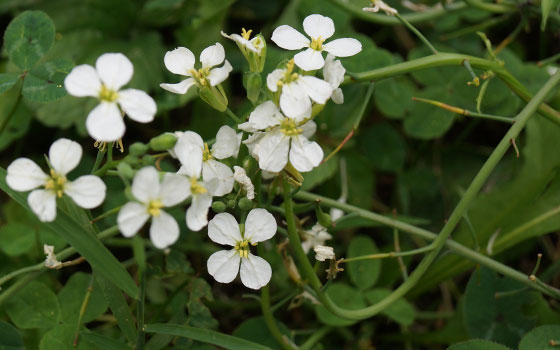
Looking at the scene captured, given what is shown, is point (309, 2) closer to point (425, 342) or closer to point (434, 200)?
point (434, 200)

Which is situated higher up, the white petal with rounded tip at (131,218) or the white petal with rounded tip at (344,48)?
the white petal with rounded tip at (344,48)

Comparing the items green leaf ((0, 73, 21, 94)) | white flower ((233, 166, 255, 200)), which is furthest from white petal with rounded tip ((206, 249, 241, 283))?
green leaf ((0, 73, 21, 94))

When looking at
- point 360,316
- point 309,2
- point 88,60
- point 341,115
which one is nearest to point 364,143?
point 341,115

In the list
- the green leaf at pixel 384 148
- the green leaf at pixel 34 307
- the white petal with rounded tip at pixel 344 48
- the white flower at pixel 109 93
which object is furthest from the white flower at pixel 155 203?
the green leaf at pixel 384 148

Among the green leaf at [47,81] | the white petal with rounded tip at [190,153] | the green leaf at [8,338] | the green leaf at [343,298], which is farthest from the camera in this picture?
the green leaf at [343,298]

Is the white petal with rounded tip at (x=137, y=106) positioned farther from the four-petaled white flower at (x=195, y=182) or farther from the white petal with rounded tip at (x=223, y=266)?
the white petal with rounded tip at (x=223, y=266)

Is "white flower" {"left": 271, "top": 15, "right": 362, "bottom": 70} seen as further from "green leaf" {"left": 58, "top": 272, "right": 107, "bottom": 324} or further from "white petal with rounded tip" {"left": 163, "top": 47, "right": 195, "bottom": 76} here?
"green leaf" {"left": 58, "top": 272, "right": 107, "bottom": 324}
